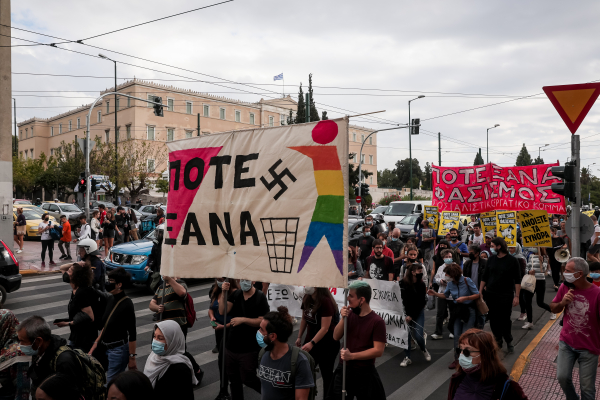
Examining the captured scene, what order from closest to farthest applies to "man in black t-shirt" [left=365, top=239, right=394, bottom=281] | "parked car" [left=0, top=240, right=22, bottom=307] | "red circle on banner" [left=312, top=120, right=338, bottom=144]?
"red circle on banner" [left=312, top=120, right=338, bottom=144], "man in black t-shirt" [left=365, top=239, right=394, bottom=281], "parked car" [left=0, top=240, right=22, bottom=307]

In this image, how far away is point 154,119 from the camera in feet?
188

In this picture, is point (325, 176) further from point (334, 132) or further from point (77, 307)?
point (77, 307)

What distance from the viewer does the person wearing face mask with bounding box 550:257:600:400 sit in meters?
4.79

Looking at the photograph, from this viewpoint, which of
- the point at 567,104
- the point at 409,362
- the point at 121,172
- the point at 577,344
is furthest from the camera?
the point at 121,172

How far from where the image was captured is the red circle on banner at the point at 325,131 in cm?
409

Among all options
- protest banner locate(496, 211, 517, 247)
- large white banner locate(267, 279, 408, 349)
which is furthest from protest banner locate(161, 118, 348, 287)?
protest banner locate(496, 211, 517, 247)

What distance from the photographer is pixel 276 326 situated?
3.94 metres

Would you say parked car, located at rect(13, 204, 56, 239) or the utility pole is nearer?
the utility pole

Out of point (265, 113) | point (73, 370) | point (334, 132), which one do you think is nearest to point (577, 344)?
point (334, 132)

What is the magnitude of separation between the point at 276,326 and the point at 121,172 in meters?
38.7

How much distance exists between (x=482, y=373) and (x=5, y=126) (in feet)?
54.8

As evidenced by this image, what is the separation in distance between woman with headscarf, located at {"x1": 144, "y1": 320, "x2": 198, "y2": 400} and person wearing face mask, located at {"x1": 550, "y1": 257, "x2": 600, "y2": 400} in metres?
3.67

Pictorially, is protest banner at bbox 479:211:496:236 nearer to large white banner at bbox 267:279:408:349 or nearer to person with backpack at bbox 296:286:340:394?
large white banner at bbox 267:279:408:349

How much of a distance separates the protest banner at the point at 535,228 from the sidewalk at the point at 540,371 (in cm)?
214
